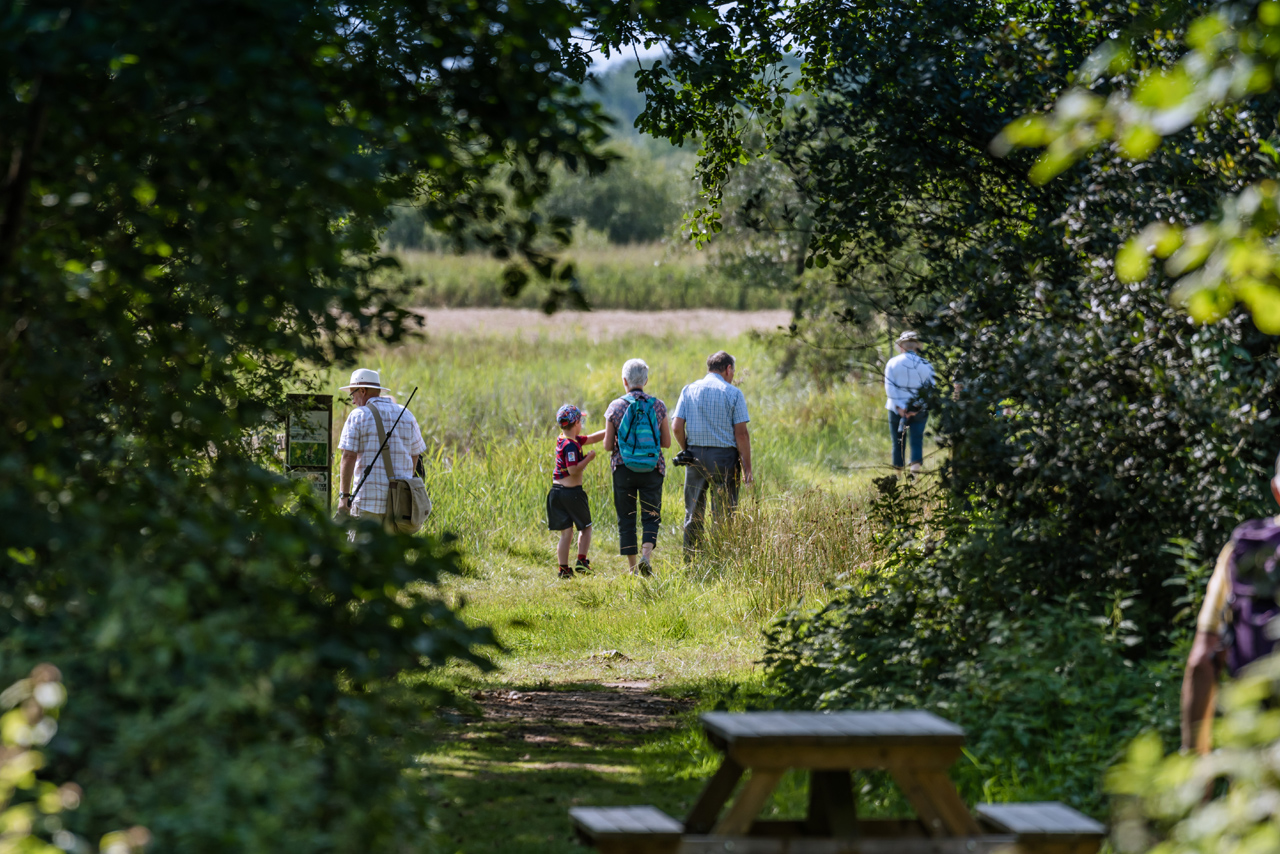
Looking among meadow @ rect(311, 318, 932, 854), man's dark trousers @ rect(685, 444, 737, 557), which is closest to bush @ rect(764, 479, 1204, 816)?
meadow @ rect(311, 318, 932, 854)

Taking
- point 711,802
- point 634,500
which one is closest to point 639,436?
point 634,500

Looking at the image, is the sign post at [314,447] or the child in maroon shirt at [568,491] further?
the child in maroon shirt at [568,491]

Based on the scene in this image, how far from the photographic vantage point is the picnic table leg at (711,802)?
4164 mm

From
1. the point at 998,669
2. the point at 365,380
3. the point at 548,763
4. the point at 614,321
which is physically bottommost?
the point at 548,763

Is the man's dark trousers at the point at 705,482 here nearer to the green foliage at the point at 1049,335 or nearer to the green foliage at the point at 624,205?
the green foliage at the point at 1049,335

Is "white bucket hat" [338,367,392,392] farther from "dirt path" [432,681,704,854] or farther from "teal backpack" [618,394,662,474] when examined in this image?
"teal backpack" [618,394,662,474]

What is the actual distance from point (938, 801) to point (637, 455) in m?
7.08

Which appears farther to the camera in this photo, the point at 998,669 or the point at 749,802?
the point at 998,669

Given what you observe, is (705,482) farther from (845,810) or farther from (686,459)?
(845,810)

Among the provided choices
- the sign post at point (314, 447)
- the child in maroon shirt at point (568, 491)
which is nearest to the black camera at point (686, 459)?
the child in maroon shirt at point (568, 491)

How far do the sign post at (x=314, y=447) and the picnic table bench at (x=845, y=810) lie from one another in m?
4.79

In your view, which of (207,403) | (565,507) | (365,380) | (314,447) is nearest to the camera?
(207,403)

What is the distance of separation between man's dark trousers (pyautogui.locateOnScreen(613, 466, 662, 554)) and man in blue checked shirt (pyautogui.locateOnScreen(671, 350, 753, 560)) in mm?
287

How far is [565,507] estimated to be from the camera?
1108 cm
